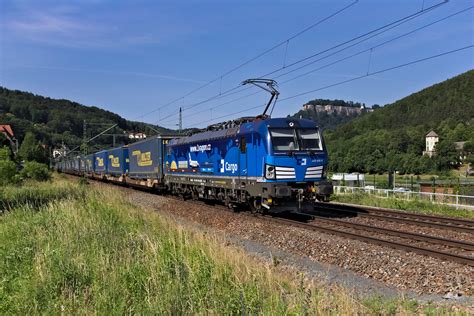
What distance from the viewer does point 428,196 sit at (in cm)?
2606

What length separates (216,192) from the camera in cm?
2114

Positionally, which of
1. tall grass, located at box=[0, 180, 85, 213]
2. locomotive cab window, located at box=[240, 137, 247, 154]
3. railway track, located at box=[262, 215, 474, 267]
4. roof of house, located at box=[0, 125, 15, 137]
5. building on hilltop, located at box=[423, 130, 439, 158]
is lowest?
railway track, located at box=[262, 215, 474, 267]

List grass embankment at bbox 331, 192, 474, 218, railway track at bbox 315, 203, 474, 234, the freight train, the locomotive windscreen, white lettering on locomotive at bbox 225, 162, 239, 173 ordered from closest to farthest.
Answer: railway track at bbox 315, 203, 474, 234
the freight train
the locomotive windscreen
white lettering on locomotive at bbox 225, 162, 239, 173
grass embankment at bbox 331, 192, 474, 218

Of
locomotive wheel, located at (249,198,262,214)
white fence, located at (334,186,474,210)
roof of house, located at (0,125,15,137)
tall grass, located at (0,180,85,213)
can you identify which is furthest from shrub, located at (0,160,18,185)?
roof of house, located at (0,125,15,137)

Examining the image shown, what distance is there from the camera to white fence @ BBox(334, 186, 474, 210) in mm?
22603

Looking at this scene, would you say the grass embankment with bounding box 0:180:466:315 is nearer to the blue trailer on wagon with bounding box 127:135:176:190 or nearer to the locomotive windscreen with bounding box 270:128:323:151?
the locomotive windscreen with bounding box 270:128:323:151

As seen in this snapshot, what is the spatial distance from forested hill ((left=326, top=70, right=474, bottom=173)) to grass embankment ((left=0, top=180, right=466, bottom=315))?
82489 mm

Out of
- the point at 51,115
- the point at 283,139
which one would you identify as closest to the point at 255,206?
the point at 283,139

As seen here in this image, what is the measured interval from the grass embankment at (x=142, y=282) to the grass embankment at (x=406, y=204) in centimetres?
1513

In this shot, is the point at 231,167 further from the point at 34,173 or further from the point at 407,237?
the point at 34,173

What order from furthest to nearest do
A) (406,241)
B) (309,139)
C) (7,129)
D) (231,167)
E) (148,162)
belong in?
(7,129), (148,162), (231,167), (309,139), (406,241)

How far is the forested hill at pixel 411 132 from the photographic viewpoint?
3652 inches

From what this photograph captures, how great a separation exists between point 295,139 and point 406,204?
988 cm

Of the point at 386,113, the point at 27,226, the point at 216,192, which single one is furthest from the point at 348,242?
the point at 386,113
